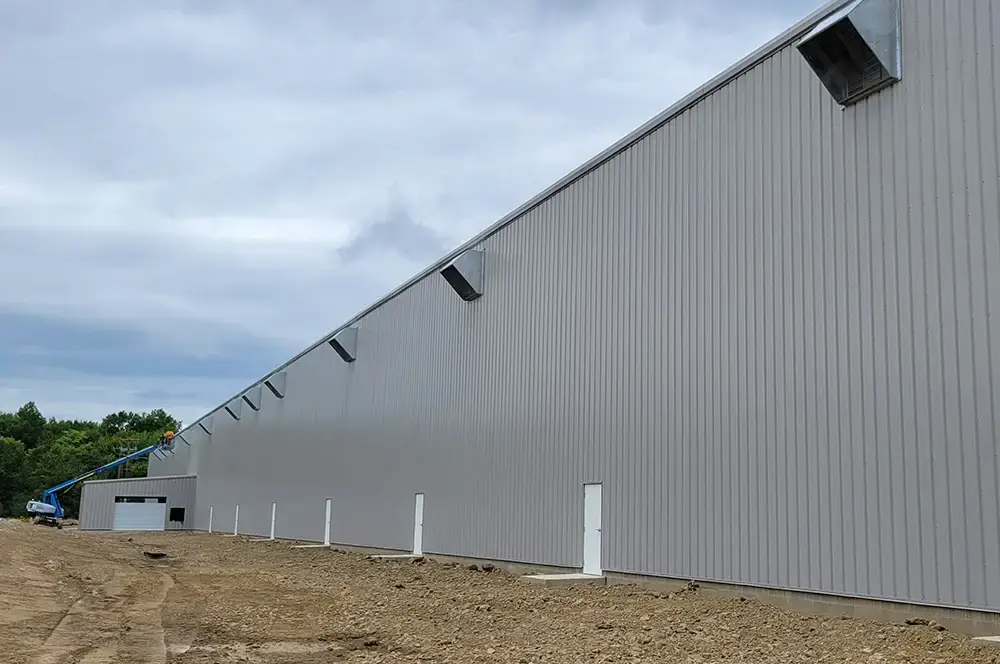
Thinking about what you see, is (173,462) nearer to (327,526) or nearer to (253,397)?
(253,397)

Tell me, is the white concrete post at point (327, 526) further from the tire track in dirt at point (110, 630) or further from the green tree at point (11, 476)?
the green tree at point (11, 476)

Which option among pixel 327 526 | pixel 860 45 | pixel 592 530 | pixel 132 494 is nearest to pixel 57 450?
pixel 132 494

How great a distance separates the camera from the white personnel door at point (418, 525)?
24.9 meters

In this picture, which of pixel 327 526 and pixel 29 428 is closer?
pixel 327 526

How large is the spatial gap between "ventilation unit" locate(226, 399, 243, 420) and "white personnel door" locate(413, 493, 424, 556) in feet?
83.5

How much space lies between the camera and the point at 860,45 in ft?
39.4

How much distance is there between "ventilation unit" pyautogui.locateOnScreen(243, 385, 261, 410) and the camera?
45.3 metres

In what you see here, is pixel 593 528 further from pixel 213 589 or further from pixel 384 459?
pixel 384 459

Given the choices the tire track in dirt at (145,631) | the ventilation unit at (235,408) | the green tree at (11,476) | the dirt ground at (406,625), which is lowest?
the tire track in dirt at (145,631)

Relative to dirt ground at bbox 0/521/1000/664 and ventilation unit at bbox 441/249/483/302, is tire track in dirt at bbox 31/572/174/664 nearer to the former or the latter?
dirt ground at bbox 0/521/1000/664

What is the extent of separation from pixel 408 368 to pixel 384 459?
3.08m

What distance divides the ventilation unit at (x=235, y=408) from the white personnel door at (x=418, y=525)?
83.5 feet

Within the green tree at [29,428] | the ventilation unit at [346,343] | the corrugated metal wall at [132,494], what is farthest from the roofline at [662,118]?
the green tree at [29,428]

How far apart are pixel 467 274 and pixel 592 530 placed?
799 cm
